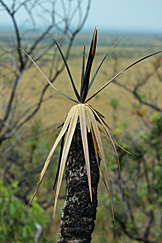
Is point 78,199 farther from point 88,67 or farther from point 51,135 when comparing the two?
point 51,135

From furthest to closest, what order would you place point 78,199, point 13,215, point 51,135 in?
point 51,135
point 13,215
point 78,199

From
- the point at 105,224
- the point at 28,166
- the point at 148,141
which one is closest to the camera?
the point at 148,141

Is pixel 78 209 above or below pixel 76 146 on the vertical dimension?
below

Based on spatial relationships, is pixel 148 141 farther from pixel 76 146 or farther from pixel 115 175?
pixel 76 146

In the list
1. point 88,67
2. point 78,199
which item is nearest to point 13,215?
point 78,199

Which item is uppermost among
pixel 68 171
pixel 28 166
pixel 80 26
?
pixel 80 26

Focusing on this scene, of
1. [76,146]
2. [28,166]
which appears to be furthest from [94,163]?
[28,166]

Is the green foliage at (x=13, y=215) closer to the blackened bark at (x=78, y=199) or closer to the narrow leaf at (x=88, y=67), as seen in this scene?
the blackened bark at (x=78, y=199)

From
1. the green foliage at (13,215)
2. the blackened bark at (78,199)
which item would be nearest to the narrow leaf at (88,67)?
the blackened bark at (78,199)
